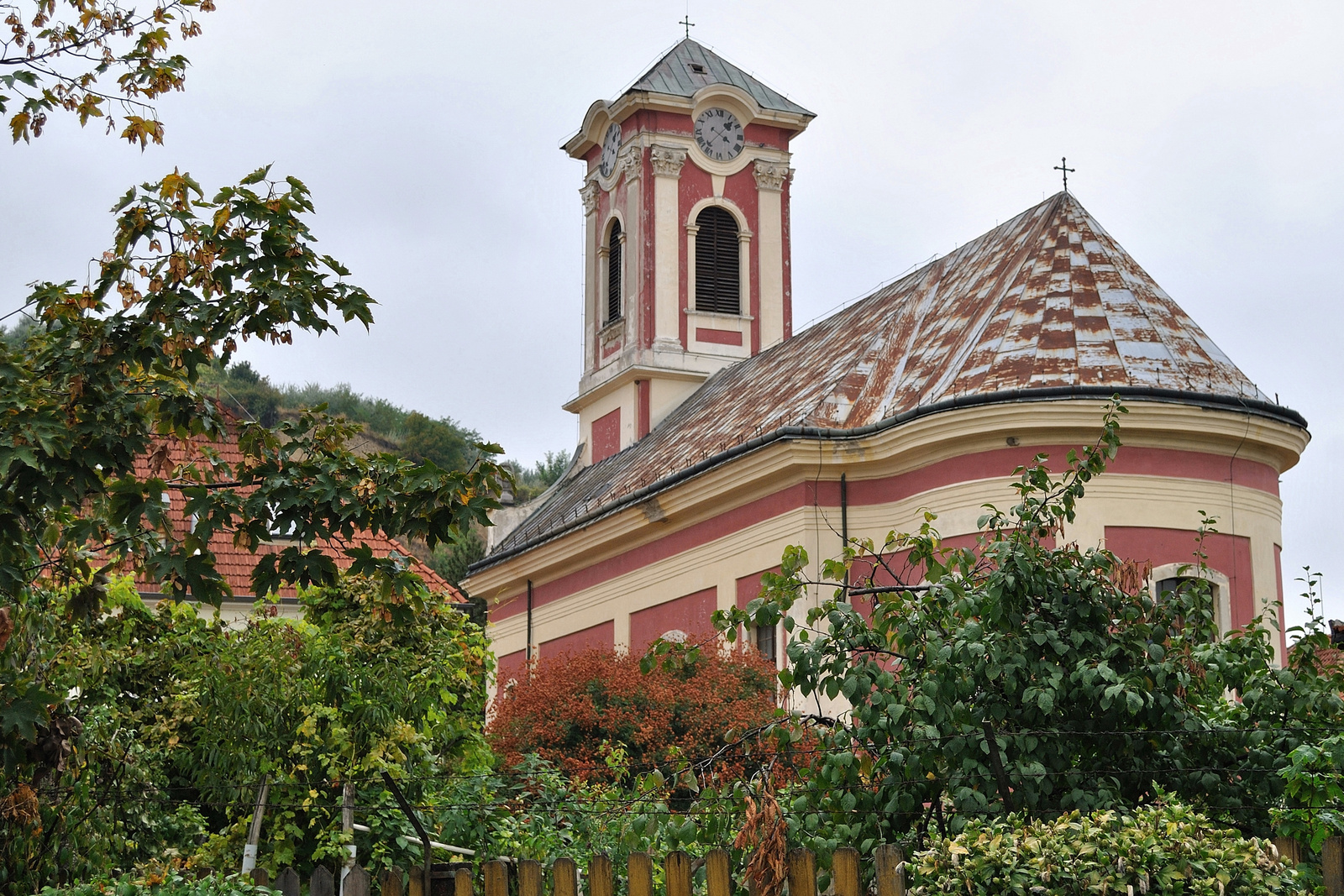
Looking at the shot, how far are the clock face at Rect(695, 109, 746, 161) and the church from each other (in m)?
0.04

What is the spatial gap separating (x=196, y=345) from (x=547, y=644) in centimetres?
2234

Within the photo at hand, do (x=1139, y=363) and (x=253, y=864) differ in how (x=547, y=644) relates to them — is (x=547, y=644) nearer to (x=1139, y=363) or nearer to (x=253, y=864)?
(x=1139, y=363)

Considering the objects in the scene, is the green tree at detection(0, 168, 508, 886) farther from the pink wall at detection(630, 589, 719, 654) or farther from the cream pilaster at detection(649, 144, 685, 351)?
the cream pilaster at detection(649, 144, 685, 351)

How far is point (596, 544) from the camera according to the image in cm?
2752

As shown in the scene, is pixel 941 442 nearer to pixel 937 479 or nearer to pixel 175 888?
pixel 937 479

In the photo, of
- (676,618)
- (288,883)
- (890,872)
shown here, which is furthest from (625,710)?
(890,872)

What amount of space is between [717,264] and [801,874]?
27.7 metres

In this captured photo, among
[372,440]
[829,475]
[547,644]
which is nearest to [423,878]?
[829,475]

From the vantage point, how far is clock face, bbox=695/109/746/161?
34188 mm

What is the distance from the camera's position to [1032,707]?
7.52 m

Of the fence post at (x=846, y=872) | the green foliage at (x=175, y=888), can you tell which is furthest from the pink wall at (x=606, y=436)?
the fence post at (x=846, y=872)

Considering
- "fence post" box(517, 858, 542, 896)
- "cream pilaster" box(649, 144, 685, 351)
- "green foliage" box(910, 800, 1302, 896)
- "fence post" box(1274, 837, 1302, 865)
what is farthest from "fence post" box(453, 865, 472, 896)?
"cream pilaster" box(649, 144, 685, 351)

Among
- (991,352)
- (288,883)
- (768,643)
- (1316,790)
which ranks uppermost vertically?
(991,352)

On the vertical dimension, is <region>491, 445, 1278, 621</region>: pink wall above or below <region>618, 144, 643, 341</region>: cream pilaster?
below
